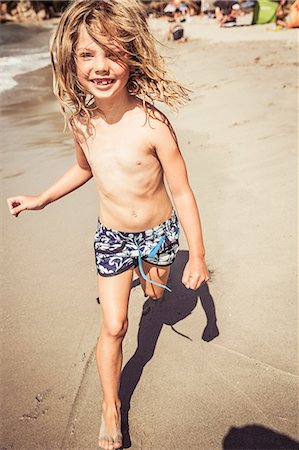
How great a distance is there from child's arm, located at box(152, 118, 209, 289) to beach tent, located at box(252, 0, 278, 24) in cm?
1528

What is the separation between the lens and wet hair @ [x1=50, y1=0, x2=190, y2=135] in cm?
184

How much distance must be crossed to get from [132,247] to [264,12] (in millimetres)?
15471

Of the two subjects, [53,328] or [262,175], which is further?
[262,175]

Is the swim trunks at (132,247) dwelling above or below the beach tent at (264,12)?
above

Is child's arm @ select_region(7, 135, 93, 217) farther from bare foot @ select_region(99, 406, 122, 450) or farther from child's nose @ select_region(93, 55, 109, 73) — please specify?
bare foot @ select_region(99, 406, 122, 450)

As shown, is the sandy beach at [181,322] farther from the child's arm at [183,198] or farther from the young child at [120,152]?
the child's arm at [183,198]

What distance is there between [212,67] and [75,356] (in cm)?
813

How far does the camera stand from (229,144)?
4910mm

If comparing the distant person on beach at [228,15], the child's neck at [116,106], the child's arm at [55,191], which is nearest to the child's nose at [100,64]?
the child's neck at [116,106]

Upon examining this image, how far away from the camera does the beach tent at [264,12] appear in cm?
1503

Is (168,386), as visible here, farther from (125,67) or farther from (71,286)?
(125,67)

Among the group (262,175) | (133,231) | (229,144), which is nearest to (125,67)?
(133,231)

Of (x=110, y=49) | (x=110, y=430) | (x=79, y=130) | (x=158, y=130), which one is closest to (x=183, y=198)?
(x=158, y=130)

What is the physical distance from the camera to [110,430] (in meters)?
1.92
